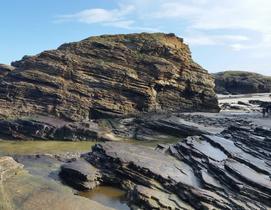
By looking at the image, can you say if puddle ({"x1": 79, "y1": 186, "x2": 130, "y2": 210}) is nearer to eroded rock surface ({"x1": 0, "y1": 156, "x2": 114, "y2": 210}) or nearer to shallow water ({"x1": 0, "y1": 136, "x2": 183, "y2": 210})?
shallow water ({"x1": 0, "y1": 136, "x2": 183, "y2": 210})

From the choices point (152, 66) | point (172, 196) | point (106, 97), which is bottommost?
point (172, 196)

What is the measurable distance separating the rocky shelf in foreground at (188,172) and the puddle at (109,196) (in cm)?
47

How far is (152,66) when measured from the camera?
71000 millimetres

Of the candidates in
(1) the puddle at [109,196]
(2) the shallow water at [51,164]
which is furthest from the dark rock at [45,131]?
(1) the puddle at [109,196]

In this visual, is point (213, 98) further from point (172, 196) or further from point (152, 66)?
point (172, 196)

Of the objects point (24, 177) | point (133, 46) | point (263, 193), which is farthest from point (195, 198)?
point (133, 46)

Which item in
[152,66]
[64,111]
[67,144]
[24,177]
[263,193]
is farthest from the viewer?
[152,66]

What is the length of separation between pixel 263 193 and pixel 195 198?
425 centimetres

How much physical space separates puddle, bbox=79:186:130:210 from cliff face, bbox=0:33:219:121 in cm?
3040

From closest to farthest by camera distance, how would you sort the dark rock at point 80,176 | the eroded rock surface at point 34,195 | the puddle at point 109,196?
the eroded rock surface at point 34,195 < the puddle at point 109,196 < the dark rock at point 80,176

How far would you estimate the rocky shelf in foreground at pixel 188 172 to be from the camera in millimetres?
28375

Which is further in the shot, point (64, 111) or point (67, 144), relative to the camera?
point (64, 111)

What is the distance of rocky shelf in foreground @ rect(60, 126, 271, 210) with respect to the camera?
28.4m

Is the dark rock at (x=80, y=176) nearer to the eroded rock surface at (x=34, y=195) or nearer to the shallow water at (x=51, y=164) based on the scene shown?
the shallow water at (x=51, y=164)
